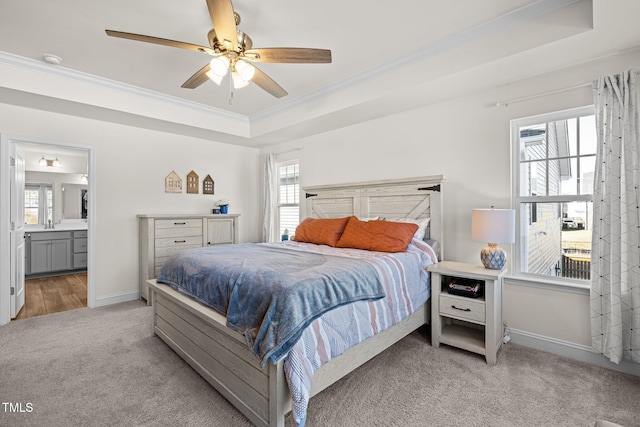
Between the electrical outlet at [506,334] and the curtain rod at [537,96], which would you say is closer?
the curtain rod at [537,96]

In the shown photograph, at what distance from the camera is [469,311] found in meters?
2.49

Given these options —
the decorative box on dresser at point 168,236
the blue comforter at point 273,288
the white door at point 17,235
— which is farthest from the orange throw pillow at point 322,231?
the white door at point 17,235

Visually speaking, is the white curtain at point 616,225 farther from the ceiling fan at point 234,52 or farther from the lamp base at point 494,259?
the ceiling fan at point 234,52

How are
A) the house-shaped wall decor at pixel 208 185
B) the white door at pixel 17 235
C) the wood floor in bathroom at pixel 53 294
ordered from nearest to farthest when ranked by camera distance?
the white door at pixel 17 235, the wood floor in bathroom at pixel 53 294, the house-shaped wall decor at pixel 208 185

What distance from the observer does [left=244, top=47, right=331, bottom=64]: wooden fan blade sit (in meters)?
2.11

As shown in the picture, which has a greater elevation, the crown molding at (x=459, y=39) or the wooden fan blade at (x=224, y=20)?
the crown molding at (x=459, y=39)

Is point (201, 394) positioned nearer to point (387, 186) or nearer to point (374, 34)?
point (387, 186)

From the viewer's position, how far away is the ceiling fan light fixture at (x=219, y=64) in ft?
6.98

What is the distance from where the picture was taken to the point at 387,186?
356cm

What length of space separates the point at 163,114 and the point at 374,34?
2.81 meters

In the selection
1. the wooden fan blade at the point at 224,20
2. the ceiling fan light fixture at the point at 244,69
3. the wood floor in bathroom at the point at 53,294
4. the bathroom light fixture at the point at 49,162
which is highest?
the wooden fan blade at the point at 224,20

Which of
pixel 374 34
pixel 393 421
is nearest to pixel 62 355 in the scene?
pixel 393 421

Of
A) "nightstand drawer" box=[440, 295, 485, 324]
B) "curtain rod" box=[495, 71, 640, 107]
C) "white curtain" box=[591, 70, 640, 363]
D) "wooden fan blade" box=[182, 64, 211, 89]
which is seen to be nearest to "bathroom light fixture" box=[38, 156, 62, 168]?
"wooden fan blade" box=[182, 64, 211, 89]

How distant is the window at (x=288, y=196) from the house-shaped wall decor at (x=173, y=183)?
162 cm
